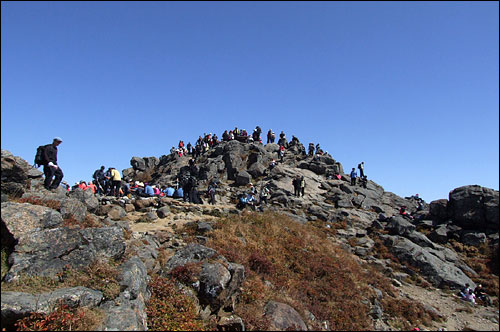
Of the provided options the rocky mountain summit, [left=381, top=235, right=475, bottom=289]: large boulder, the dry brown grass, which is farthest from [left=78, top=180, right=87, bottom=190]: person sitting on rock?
[left=381, top=235, right=475, bottom=289]: large boulder

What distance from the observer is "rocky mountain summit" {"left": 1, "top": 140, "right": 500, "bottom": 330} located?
335 inches

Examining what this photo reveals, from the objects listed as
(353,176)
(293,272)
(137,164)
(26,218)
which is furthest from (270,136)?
(26,218)

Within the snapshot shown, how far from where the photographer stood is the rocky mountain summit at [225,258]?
8500 millimetres

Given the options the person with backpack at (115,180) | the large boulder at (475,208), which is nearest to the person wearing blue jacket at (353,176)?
the large boulder at (475,208)

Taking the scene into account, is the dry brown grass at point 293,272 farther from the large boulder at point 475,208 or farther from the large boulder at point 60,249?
the large boulder at point 475,208

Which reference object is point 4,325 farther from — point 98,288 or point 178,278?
point 178,278

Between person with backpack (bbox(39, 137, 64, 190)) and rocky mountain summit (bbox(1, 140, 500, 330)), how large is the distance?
0.57 metres

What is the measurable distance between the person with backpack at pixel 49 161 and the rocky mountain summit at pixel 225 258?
57 centimetres

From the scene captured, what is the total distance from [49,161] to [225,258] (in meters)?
10.6

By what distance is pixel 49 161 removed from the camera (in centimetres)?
1448

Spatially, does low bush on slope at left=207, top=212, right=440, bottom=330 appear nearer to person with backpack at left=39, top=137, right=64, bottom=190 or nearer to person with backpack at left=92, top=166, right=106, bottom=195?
person with backpack at left=39, top=137, right=64, bottom=190

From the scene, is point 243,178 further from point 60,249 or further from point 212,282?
point 60,249

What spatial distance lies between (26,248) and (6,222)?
120 cm

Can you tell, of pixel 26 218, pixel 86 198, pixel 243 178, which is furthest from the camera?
pixel 243 178
